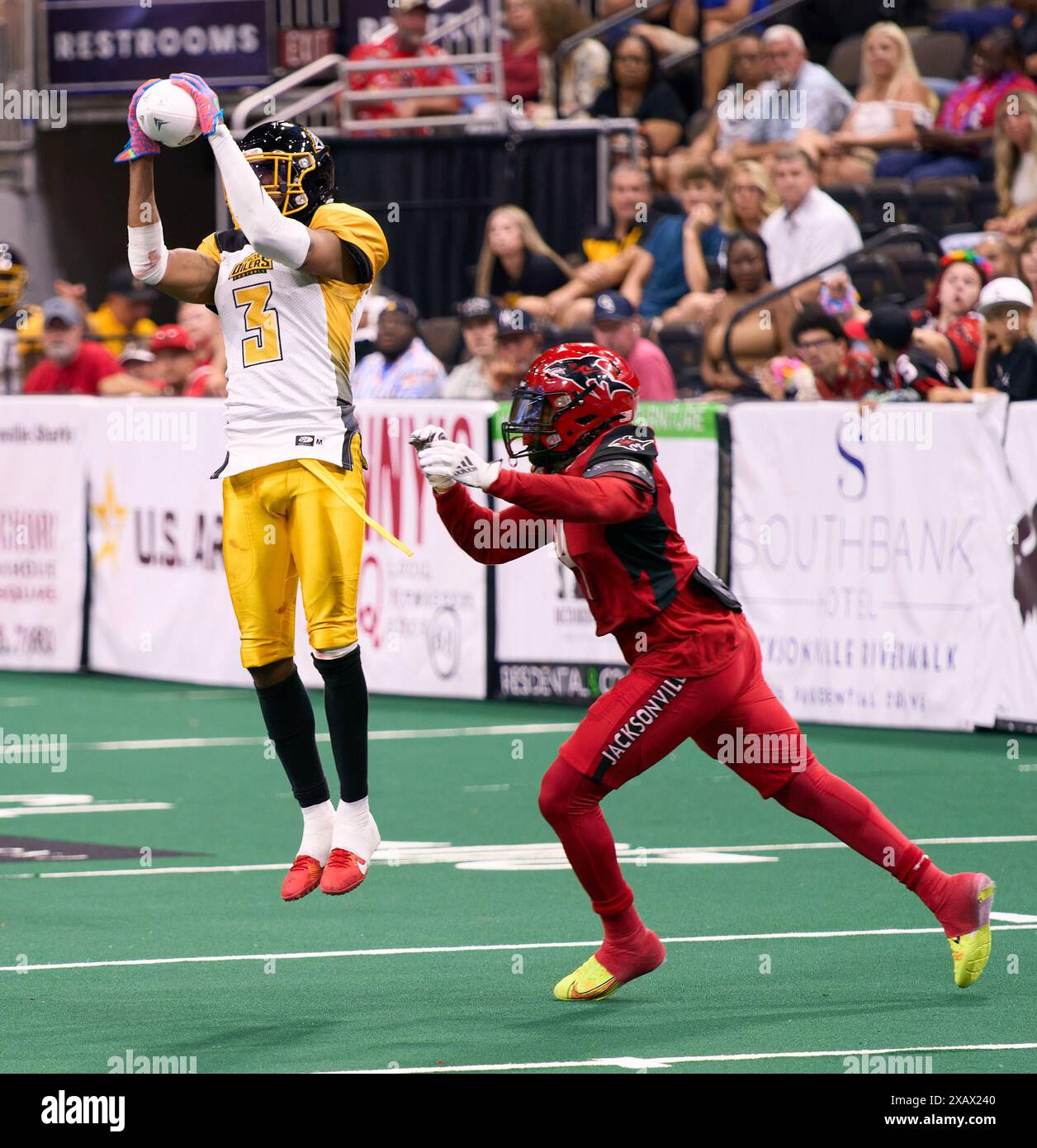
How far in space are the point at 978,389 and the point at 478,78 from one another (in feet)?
28.0

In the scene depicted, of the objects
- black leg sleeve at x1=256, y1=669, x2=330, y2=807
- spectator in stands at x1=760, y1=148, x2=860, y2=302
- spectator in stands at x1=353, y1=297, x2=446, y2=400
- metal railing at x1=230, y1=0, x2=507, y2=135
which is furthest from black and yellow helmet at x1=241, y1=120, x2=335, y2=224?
metal railing at x1=230, y1=0, x2=507, y2=135

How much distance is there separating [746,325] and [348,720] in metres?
8.79

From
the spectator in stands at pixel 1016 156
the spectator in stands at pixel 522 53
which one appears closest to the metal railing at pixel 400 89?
the spectator in stands at pixel 522 53

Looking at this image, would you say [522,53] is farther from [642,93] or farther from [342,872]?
[342,872]

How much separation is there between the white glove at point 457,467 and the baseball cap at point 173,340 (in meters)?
11.6

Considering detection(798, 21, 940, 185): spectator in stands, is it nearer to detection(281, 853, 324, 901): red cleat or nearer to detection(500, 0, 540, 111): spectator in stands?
detection(500, 0, 540, 111): spectator in stands

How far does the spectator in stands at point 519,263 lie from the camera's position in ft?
59.5

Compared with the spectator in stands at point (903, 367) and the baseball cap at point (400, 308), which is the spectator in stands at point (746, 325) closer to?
the spectator in stands at point (903, 367)

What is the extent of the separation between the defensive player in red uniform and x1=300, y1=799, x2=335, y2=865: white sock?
1.03m

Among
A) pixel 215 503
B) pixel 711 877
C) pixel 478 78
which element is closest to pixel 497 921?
pixel 711 877

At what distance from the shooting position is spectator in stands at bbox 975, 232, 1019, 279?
14781 mm

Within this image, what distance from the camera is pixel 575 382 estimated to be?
6.98m

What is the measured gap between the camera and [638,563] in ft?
22.8

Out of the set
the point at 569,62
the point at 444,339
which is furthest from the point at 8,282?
the point at 569,62
